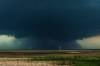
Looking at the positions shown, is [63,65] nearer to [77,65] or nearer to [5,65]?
[77,65]

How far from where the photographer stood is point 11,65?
78.9 meters

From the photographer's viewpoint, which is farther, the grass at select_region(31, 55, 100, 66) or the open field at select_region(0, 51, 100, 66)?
the grass at select_region(31, 55, 100, 66)

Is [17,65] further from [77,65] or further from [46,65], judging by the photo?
[77,65]

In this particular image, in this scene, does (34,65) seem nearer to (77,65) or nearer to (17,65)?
(17,65)

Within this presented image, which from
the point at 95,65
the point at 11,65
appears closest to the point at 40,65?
the point at 11,65

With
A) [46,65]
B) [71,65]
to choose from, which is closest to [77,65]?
[71,65]

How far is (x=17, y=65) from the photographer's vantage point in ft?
260

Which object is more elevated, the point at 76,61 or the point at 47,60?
the point at 47,60

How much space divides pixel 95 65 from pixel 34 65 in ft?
45.2

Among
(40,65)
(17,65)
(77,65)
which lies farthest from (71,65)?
(17,65)

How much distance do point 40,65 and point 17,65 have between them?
5.56 meters

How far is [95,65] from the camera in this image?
265ft

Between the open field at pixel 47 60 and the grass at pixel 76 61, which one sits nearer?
the open field at pixel 47 60

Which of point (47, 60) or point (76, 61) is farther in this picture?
point (47, 60)
